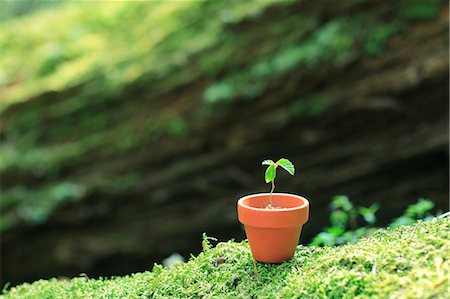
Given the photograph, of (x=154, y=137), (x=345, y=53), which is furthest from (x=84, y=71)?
(x=345, y=53)

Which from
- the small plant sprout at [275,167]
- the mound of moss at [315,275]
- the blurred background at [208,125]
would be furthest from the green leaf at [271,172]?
the blurred background at [208,125]

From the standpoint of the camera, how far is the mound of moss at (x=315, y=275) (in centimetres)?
170

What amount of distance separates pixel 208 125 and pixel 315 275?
184 inches

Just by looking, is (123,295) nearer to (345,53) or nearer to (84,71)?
(345,53)

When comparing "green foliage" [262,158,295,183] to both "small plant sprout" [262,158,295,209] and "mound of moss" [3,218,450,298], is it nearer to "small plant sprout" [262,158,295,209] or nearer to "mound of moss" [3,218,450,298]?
"small plant sprout" [262,158,295,209]

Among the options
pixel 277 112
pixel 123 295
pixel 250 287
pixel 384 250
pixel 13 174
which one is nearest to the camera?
pixel 384 250

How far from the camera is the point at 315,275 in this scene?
1915mm

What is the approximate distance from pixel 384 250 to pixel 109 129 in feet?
18.1

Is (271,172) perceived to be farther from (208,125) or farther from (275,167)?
(208,125)

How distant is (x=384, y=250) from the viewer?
6.27ft

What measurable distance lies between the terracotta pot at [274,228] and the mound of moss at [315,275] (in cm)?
6

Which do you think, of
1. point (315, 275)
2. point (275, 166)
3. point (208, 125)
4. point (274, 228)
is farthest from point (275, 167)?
point (208, 125)

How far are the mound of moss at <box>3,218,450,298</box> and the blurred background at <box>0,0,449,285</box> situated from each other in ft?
13.2

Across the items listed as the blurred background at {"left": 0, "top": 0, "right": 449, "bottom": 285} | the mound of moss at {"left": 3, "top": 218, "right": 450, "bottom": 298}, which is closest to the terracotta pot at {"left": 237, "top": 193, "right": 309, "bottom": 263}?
the mound of moss at {"left": 3, "top": 218, "right": 450, "bottom": 298}
